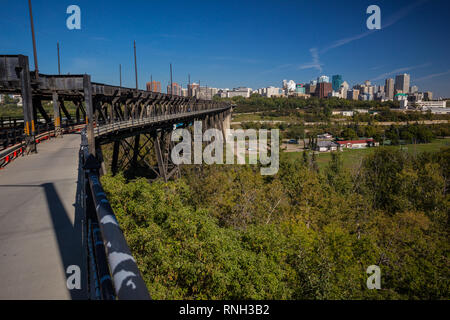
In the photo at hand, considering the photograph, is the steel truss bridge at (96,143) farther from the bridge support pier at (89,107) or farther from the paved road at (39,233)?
the paved road at (39,233)

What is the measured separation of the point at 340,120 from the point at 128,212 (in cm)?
10289

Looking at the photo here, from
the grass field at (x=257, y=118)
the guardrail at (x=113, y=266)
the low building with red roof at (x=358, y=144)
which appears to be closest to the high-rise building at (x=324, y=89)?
the grass field at (x=257, y=118)

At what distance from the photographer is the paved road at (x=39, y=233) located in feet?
9.28

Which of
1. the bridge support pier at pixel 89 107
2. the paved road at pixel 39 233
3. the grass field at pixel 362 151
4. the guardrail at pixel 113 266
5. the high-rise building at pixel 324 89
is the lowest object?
the grass field at pixel 362 151

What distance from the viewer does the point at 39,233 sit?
3934 millimetres

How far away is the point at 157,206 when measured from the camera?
8727 millimetres

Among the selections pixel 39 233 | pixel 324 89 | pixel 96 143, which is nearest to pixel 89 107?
pixel 96 143

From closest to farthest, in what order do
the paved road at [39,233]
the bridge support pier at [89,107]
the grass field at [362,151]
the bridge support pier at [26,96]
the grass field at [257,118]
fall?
the paved road at [39,233], the bridge support pier at [89,107], the bridge support pier at [26,96], the grass field at [362,151], the grass field at [257,118]

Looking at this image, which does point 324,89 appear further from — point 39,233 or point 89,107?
point 39,233

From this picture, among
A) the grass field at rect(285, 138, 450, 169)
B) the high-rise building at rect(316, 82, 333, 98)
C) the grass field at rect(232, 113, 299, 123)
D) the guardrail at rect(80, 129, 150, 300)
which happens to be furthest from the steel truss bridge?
the high-rise building at rect(316, 82, 333, 98)

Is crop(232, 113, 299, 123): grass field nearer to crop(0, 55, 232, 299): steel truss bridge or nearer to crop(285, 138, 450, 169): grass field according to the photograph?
crop(285, 138, 450, 169): grass field

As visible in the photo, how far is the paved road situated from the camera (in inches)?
111
